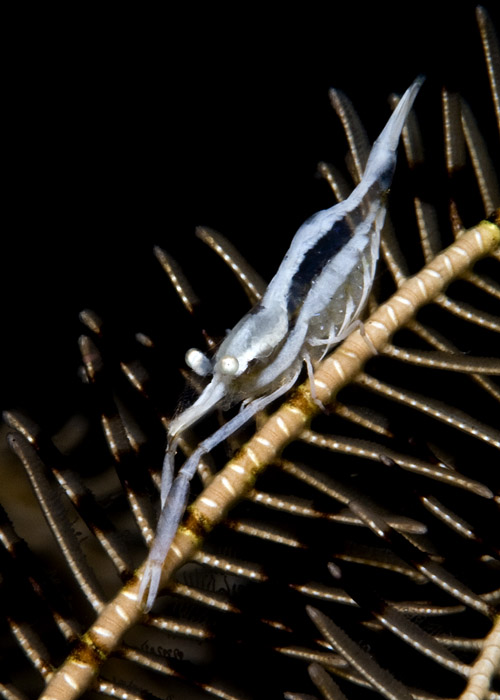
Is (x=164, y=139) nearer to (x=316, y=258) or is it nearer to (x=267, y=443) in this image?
(x=316, y=258)

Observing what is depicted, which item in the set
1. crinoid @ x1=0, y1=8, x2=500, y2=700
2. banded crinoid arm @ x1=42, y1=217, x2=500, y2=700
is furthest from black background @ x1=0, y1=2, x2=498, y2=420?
banded crinoid arm @ x1=42, y1=217, x2=500, y2=700

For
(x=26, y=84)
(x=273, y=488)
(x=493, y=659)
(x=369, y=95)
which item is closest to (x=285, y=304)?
(x=273, y=488)

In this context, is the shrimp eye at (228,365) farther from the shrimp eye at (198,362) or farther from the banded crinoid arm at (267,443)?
the banded crinoid arm at (267,443)

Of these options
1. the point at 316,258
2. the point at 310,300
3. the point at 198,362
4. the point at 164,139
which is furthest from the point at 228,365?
the point at 164,139

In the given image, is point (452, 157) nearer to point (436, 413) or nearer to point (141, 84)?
point (436, 413)

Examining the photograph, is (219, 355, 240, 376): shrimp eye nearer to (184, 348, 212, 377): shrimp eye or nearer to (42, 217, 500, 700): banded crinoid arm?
(184, 348, 212, 377): shrimp eye

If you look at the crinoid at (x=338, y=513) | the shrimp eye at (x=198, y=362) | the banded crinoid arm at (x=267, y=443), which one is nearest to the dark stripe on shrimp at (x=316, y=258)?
the crinoid at (x=338, y=513)
